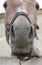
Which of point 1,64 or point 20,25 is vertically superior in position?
point 20,25

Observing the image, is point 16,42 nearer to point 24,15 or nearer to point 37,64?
point 24,15

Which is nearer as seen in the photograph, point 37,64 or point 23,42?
point 23,42

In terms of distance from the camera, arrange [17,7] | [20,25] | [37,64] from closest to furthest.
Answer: [20,25], [17,7], [37,64]

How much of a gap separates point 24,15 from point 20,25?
0.33 ft

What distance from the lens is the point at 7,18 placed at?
5.32ft

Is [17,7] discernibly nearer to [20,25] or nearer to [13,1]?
[13,1]

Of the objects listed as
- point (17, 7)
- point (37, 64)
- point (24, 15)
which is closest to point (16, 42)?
point (24, 15)

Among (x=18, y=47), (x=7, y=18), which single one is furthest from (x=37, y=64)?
(x=18, y=47)

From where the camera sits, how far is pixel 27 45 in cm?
140

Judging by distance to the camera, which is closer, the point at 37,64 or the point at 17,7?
the point at 17,7

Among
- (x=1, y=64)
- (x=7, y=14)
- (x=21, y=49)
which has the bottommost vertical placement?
(x=1, y=64)

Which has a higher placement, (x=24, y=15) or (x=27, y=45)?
(x=24, y=15)

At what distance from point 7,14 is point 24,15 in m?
0.22

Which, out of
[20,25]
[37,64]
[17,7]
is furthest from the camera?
[37,64]
